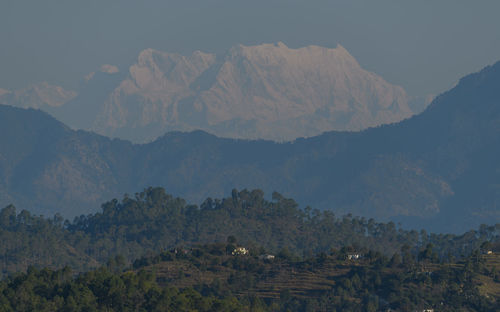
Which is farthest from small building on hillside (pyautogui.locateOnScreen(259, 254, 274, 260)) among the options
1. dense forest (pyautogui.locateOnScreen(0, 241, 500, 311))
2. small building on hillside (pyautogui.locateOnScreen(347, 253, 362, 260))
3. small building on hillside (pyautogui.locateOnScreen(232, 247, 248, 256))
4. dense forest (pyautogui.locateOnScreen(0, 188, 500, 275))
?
dense forest (pyautogui.locateOnScreen(0, 188, 500, 275))

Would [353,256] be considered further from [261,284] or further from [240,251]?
[261,284]

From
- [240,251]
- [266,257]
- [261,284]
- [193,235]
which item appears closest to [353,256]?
[266,257]

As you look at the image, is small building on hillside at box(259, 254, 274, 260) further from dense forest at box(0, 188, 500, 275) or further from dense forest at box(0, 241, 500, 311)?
dense forest at box(0, 188, 500, 275)

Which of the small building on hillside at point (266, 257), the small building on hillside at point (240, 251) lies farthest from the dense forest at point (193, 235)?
the small building on hillside at point (266, 257)

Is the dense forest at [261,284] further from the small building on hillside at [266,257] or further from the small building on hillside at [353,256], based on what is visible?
the small building on hillside at [353,256]

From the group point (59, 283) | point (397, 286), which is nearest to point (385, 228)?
point (397, 286)

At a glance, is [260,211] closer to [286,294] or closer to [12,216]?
[12,216]
